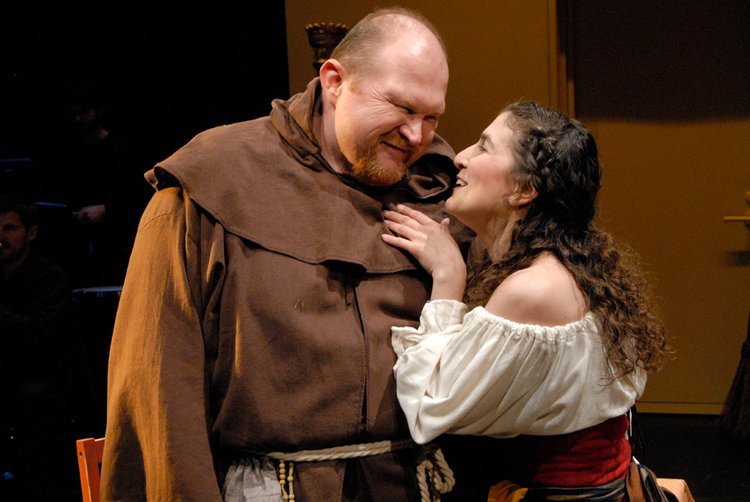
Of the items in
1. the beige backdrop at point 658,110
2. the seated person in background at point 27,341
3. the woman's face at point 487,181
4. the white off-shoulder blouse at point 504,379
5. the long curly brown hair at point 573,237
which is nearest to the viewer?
the white off-shoulder blouse at point 504,379

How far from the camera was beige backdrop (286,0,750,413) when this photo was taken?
4949 millimetres

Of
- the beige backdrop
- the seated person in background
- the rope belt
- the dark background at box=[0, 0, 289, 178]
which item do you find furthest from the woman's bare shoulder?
the beige backdrop

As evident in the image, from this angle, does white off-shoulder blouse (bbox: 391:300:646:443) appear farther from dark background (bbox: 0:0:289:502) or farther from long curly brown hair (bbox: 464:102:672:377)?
dark background (bbox: 0:0:289:502)

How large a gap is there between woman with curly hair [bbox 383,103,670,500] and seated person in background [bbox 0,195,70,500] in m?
2.13

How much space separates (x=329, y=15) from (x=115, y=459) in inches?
148

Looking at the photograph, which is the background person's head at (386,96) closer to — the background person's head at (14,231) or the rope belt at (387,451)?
the rope belt at (387,451)

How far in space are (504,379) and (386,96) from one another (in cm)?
71

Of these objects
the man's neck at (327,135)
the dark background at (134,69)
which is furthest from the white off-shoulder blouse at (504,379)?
the dark background at (134,69)

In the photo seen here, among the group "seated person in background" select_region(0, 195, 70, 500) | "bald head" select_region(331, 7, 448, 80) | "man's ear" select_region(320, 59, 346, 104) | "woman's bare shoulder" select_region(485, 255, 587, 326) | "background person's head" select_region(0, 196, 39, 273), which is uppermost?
Answer: "bald head" select_region(331, 7, 448, 80)

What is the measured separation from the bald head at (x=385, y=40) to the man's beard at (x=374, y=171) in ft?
0.66

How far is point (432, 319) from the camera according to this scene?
2.00 meters

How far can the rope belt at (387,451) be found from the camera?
197 cm

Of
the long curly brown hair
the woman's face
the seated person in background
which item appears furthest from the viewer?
the seated person in background

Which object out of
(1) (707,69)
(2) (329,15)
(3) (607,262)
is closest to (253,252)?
(3) (607,262)
